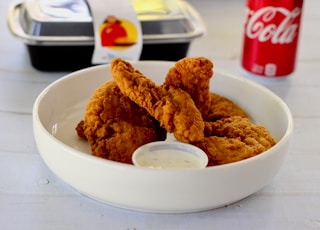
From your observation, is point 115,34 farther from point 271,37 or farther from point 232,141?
point 232,141

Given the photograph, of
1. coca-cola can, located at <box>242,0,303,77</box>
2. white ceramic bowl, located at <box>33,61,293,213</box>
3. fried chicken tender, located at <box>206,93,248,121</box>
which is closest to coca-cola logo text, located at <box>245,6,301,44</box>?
coca-cola can, located at <box>242,0,303,77</box>

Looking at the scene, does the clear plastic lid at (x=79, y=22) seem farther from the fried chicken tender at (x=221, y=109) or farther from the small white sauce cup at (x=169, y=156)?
the small white sauce cup at (x=169, y=156)

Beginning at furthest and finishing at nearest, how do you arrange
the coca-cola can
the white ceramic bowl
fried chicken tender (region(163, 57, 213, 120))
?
the coca-cola can, fried chicken tender (region(163, 57, 213, 120)), the white ceramic bowl

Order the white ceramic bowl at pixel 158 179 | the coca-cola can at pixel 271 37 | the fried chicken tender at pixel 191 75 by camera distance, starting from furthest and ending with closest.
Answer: the coca-cola can at pixel 271 37
the fried chicken tender at pixel 191 75
the white ceramic bowl at pixel 158 179

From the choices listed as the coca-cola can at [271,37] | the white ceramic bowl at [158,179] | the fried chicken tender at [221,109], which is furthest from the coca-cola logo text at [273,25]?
the white ceramic bowl at [158,179]

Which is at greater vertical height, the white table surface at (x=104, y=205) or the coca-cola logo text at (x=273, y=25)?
the coca-cola logo text at (x=273, y=25)

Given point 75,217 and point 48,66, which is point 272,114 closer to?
point 75,217

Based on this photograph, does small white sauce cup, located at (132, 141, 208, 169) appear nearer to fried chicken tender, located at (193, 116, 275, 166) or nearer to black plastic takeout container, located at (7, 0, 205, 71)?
fried chicken tender, located at (193, 116, 275, 166)
